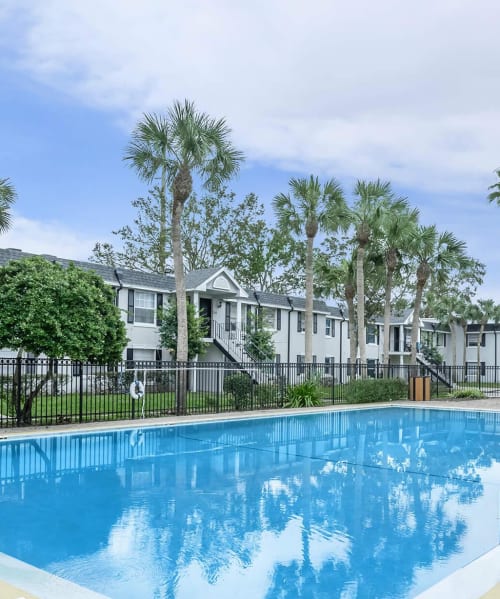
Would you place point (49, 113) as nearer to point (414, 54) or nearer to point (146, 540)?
point (414, 54)

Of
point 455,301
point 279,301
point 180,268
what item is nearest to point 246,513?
point 180,268

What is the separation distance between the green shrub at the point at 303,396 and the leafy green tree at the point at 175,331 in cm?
761

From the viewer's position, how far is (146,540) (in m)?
7.41

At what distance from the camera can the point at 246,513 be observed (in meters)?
8.84

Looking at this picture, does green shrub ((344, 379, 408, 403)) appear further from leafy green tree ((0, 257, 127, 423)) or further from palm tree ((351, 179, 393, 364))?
leafy green tree ((0, 257, 127, 423))

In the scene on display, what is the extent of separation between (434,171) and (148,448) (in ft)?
64.3

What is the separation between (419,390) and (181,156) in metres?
16.7

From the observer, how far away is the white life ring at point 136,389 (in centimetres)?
1925

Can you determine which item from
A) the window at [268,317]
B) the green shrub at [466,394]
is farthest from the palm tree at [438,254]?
the window at [268,317]

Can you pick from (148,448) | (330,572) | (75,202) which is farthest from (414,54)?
(75,202)

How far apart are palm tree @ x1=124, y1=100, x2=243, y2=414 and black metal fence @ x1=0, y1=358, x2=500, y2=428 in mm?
1432

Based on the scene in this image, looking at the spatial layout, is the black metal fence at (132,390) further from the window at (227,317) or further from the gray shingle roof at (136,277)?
the gray shingle roof at (136,277)

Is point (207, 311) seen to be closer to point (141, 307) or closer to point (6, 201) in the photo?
point (141, 307)

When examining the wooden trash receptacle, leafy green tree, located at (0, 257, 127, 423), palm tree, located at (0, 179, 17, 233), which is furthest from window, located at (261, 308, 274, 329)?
leafy green tree, located at (0, 257, 127, 423)
